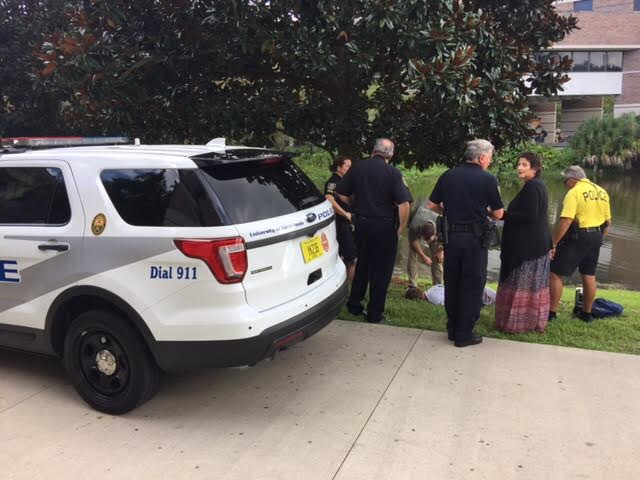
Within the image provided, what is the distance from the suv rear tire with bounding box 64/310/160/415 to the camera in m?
3.66

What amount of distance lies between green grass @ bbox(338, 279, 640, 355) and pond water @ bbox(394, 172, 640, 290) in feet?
11.3

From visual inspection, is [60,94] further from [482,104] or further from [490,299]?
[490,299]

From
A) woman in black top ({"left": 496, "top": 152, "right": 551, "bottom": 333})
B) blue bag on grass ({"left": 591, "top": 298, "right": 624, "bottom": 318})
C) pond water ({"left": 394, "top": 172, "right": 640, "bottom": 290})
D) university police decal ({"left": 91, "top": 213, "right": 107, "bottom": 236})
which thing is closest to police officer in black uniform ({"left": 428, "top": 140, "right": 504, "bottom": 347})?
woman in black top ({"left": 496, "top": 152, "right": 551, "bottom": 333})

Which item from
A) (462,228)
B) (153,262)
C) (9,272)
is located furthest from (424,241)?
(9,272)

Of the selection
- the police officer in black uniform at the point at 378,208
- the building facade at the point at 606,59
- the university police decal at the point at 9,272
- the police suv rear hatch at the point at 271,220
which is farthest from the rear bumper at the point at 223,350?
the building facade at the point at 606,59

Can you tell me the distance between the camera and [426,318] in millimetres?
5691

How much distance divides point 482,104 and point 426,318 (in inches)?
86.4

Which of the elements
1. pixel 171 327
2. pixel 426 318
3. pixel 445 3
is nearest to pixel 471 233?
pixel 426 318

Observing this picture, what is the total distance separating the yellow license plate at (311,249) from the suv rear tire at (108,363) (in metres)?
1.19

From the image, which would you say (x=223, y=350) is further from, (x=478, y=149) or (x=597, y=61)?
(x=597, y=61)

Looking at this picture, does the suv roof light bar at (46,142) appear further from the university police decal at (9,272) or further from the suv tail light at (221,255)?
the suv tail light at (221,255)

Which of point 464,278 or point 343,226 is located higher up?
point 343,226

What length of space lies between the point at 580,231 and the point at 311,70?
293 cm

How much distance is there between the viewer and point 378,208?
17.4 feet
